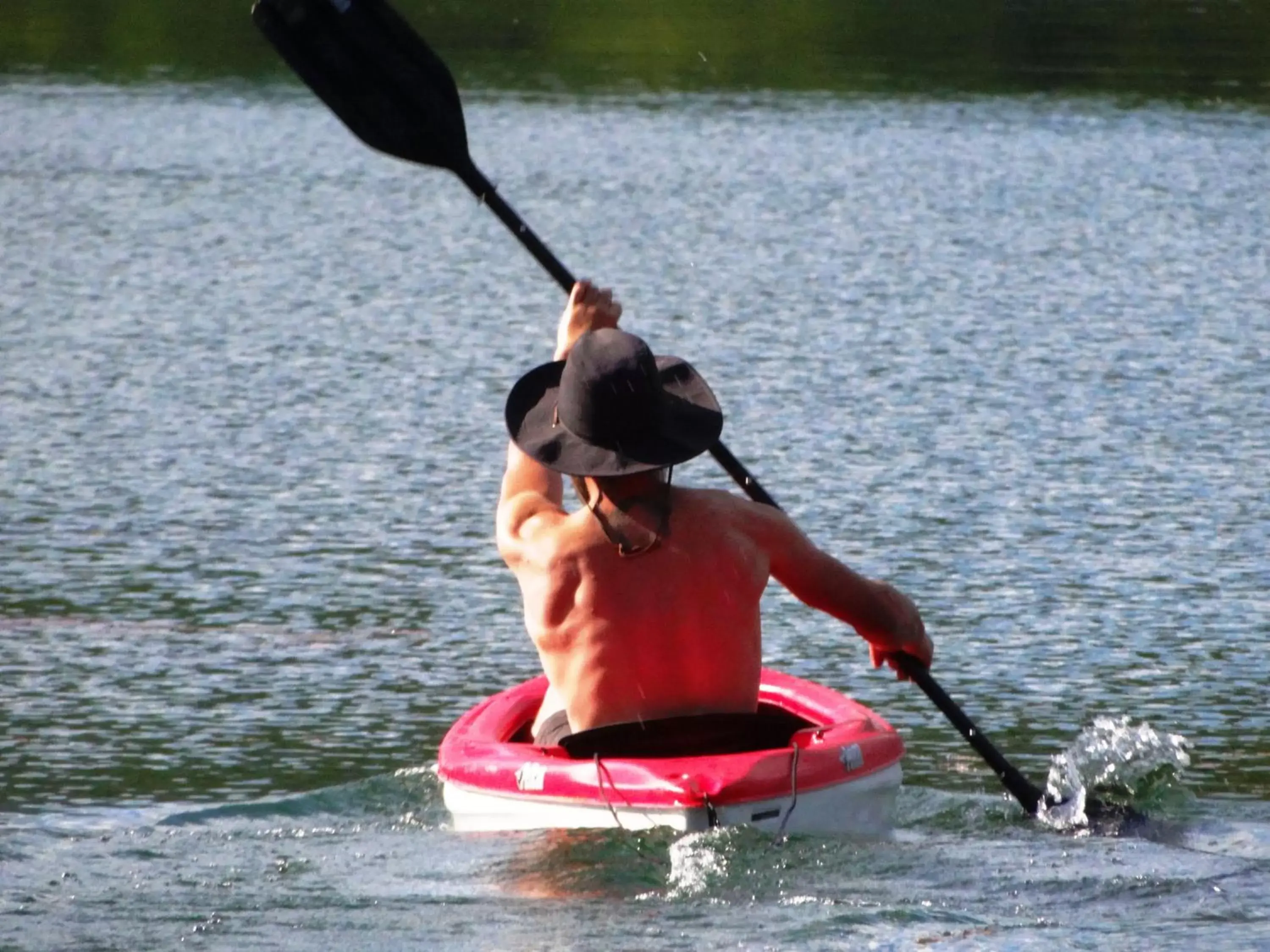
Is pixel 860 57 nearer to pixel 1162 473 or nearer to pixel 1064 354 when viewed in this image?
pixel 1064 354

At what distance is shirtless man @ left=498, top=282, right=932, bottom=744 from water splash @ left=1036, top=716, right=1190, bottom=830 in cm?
131

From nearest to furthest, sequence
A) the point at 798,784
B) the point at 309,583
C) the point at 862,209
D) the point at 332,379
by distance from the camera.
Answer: the point at 798,784 → the point at 309,583 → the point at 332,379 → the point at 862,209

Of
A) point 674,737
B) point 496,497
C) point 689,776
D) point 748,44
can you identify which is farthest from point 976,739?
point 748,44

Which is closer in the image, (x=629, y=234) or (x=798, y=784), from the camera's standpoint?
(x=798, y=784)

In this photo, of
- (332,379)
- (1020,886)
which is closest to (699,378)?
(1020,886)

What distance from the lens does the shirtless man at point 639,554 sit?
5.53 meters

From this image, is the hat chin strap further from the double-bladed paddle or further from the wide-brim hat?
the double-bladed paddle

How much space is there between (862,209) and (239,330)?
6659 mm

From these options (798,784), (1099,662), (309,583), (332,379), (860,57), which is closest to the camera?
(798,784)

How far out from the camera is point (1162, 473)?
10.6 metres

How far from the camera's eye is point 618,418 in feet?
18.0

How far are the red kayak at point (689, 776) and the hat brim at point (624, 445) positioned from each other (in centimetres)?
61

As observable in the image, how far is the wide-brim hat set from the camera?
5484 millimetres

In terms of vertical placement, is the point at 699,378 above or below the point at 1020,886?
above
